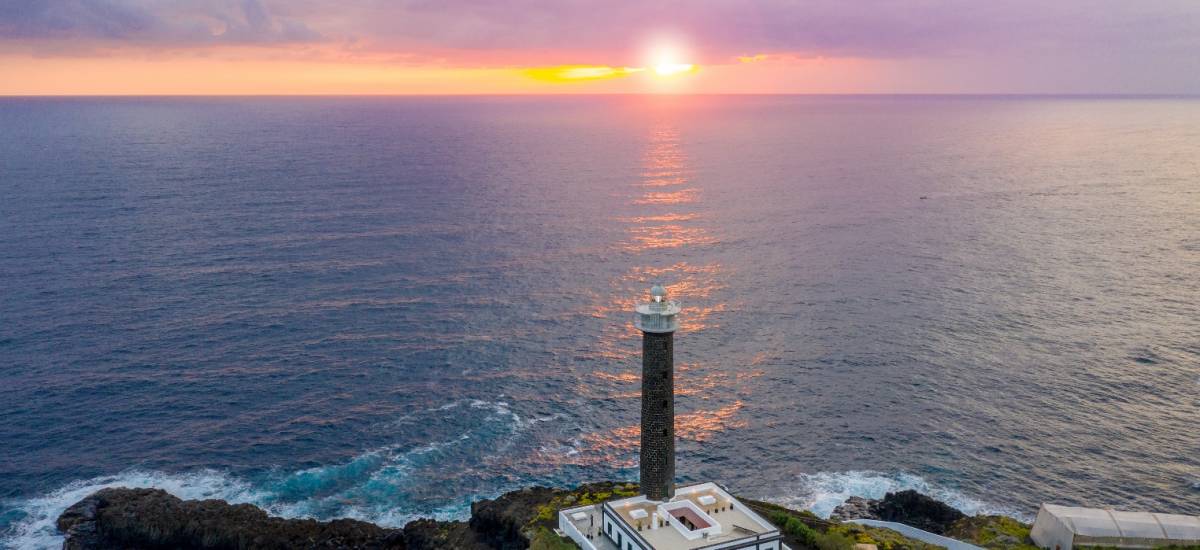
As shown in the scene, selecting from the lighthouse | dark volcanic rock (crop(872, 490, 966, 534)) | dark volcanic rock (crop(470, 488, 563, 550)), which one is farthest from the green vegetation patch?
dark volcanic rock (crop(470, 488, 563, 550))

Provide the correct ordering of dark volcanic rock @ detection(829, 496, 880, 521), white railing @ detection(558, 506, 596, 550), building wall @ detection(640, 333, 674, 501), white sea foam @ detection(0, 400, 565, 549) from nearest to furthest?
1. building wall @ detection(640, 333, 674, 501)
2. white railing @ detection(558, 506, 596, 550)
3. white sea foam @ detection(0, 400, 565, 549)
4. dark volcanic rock @ detection(829, 496, 880, 521)

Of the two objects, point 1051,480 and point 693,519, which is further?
point 1051,480

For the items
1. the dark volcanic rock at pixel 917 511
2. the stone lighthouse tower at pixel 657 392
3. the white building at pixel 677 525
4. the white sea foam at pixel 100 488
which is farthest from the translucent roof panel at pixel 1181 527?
the white sea foam at pixel 100 488

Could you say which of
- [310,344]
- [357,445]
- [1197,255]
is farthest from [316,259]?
[1197,255]

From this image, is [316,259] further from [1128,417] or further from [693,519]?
[1128,417]

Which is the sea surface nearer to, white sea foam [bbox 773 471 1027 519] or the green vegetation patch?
white sea foam [bbox 773 471 1027 519]

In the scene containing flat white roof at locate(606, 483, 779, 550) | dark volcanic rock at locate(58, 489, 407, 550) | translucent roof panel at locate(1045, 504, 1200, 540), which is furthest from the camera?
dark volcanic rock at locate(58, 489, 407, 550)

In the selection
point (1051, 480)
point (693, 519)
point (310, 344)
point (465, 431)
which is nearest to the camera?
point (693, 519)
